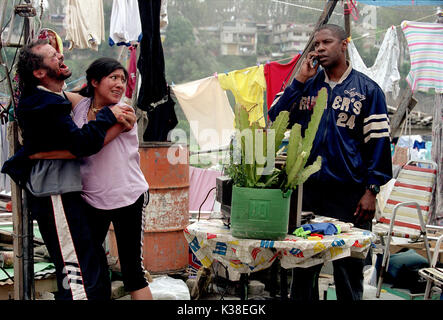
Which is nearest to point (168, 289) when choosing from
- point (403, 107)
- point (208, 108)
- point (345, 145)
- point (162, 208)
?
point (162, 208)

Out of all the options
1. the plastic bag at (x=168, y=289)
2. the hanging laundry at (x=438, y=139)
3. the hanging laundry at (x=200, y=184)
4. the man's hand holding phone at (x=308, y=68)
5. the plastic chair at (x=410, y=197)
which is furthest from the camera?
the hanging laundry at (x=200, y=184)

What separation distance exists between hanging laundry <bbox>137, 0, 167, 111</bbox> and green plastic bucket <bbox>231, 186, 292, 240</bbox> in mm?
2876

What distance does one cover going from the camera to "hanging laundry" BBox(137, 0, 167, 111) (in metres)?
5.12

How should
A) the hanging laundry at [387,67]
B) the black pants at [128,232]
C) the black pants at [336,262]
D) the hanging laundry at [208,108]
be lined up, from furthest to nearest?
the hanging laundry at [208,108] → the hanging laundry at [387,67] → the black pants at [336,262] → the black pants at [128,232]

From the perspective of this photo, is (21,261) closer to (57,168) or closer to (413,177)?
(57,168)

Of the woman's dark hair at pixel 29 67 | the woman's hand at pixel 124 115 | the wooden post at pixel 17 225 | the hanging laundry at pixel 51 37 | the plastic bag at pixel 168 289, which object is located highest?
the hanging laundry at pixel 51 37

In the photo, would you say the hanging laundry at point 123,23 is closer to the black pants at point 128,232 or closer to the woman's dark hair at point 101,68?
the woman's dark hair at point 101,68

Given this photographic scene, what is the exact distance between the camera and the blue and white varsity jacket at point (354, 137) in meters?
3.44

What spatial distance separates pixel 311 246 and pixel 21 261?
1.87 meters

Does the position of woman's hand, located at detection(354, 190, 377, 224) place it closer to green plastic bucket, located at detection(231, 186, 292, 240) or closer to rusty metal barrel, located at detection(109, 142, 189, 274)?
green plastic bucket, located at detection(231, 186, 292, 240)

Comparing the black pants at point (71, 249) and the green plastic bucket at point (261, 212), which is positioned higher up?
the green plastic bucket at point (261, 212)

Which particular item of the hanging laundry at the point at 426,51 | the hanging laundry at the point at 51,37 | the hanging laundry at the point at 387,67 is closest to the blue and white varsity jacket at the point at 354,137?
the hanging laundry at the point at 51,37

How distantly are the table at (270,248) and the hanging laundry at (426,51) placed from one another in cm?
524
